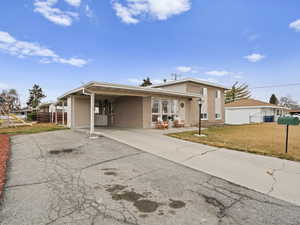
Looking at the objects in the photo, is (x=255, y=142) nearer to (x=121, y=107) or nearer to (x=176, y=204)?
(x=176, y=204)

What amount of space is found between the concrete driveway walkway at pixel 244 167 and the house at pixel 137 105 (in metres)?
5.54

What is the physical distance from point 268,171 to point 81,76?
79.1 feet

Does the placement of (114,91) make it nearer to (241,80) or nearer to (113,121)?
(113,121)

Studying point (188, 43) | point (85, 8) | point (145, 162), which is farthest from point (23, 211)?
point (188, 43)

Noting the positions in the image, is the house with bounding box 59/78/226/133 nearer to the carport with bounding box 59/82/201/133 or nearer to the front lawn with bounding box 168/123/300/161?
the carport with bounding box 59/82/201/133

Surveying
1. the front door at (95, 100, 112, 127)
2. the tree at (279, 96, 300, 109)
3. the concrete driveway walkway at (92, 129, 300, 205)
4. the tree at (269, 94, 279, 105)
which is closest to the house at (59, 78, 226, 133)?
the front door at (95, 100, 112, 127)

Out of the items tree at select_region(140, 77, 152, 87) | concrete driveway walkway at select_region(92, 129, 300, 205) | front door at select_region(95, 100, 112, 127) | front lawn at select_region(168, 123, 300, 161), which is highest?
tree at select_region(140, 77, 152, 87)

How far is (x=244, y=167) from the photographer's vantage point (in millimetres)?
4668

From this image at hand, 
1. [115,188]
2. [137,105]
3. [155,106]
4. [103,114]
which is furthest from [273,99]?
[115,188]

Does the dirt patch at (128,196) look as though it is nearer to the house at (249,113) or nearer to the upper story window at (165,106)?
the upper story window at (165,106)

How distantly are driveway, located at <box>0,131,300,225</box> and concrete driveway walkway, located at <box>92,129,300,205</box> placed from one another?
0.39 metres

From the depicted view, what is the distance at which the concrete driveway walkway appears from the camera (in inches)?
135

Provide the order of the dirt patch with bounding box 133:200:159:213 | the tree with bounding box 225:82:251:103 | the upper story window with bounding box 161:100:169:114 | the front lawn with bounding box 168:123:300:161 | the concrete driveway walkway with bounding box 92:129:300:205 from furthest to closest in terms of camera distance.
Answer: the tree with bounding box 225:82:251:103
the upper story window with bounding box 161:100:169:114
the front lawn with bounding box 168:123:300:161
the concrete driveway walkway with bounding box 92:129:300:205
the dirt patch with bounding box 133:200:159:213

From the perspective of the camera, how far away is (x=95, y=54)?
53.4 ft
